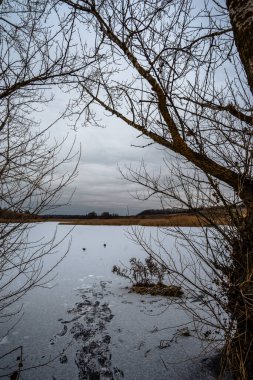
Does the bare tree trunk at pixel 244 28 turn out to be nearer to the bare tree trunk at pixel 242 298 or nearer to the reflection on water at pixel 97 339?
the bare tree trunk at pixel 242 298

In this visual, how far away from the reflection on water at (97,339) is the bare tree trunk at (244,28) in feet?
9.50

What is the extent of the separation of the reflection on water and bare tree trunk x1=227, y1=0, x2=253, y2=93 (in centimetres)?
290

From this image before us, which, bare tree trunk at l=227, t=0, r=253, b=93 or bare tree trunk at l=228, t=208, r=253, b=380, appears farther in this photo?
Answer: bare tree trunk at l=228, t=208, r=253, b=380

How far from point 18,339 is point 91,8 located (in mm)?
4812

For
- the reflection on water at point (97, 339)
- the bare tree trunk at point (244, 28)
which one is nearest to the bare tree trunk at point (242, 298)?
the reflection on water at point (97, 339)

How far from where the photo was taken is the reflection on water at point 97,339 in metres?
3.98

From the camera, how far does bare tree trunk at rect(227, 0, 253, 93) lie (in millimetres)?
2168

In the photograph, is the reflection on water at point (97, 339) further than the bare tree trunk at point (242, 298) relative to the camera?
Yes

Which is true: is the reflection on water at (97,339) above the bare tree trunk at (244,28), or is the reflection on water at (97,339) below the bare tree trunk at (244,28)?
below

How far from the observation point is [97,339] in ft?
15.9

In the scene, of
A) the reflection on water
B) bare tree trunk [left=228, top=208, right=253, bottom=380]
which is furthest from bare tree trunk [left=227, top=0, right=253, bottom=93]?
the reflection on water

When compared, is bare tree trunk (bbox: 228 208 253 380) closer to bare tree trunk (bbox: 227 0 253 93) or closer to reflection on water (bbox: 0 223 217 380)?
reflection on water (bbox: 0 223 217 380)

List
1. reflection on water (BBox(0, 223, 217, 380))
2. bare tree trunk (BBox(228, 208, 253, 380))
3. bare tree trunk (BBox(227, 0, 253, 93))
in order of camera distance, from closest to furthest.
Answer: bare tree trunk (BBox(227, 0, 253, 93)), bare tree trunk (BBox(228, 208, 253, 380)), reflection on water (BBox(0, 223, 217, 380))

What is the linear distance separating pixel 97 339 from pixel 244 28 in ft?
15.1
